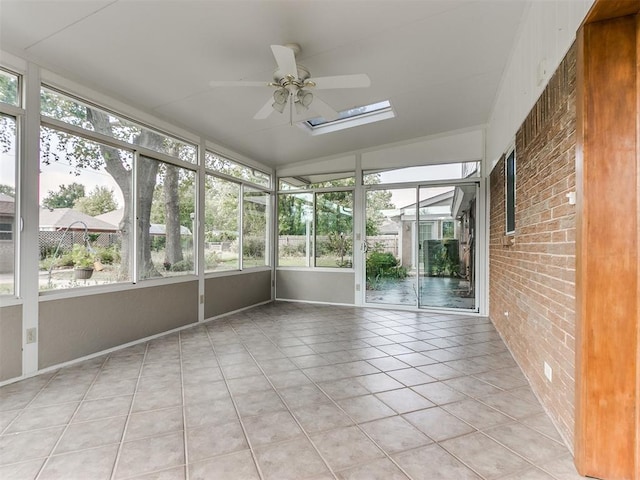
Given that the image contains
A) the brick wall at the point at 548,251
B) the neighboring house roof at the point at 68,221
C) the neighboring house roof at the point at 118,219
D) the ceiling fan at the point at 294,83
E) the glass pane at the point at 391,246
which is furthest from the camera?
the glass pane at the point at 391,246

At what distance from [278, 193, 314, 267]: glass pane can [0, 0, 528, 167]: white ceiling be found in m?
2.47

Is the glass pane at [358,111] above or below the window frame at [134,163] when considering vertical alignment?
above

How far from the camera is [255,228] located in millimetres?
6164

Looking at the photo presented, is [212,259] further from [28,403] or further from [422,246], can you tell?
[422,246]

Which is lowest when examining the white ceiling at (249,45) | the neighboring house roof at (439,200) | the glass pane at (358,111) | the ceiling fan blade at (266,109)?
the neighboring house roof at (439,200)

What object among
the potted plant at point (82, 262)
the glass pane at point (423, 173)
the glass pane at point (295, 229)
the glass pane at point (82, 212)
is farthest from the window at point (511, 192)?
the potted plant at point (82, 262)

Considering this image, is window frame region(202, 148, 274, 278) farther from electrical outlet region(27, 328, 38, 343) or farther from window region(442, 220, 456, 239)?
window region(442, 220, 456, 239)

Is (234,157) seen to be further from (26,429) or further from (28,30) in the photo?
(26,429)

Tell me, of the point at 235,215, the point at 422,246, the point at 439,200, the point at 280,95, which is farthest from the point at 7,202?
the point at 439,200

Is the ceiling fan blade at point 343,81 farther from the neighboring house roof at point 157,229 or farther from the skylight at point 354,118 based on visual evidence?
the neighboring house roof at point 157,229

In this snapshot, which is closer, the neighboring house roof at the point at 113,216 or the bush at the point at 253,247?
the neighboring house roof at the point at 113,216

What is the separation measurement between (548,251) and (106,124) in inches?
164

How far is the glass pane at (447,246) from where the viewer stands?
5406 millimetres

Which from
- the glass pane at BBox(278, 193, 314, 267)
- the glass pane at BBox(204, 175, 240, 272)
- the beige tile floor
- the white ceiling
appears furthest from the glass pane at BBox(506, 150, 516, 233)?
the glass pane at BBox(204, 175, 240, 272)
